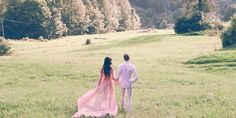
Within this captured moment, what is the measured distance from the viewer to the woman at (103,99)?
17.3 metres

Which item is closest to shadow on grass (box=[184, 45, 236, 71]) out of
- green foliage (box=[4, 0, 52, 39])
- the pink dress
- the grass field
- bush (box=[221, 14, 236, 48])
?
the grass field

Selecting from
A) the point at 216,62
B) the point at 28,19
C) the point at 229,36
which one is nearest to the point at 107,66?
the point at 216,62

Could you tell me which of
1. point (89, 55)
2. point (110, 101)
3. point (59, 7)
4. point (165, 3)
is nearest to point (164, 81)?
point (110, 101)

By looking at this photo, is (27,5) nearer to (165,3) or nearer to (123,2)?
(123,2)

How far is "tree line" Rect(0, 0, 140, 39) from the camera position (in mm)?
94500

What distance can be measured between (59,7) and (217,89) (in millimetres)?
84261

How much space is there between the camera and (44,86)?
25.3 m

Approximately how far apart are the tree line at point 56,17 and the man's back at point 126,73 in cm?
7856

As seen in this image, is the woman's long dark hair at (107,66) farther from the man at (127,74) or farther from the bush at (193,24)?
the bush at (193,24)

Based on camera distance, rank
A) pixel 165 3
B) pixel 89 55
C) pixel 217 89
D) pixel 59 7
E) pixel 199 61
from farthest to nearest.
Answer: pixel 165 3 → pixel 59 7 → pixel 89 55 → pixel 199 61 → pixel 217 89

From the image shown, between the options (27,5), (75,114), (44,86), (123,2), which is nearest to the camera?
(75,114)

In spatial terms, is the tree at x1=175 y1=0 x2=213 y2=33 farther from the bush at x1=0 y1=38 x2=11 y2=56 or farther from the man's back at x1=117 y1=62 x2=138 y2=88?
the man's back at x1=117 y1=62 x2=138 y2=88

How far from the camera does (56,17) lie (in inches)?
3915

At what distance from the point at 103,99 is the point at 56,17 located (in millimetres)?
83755
